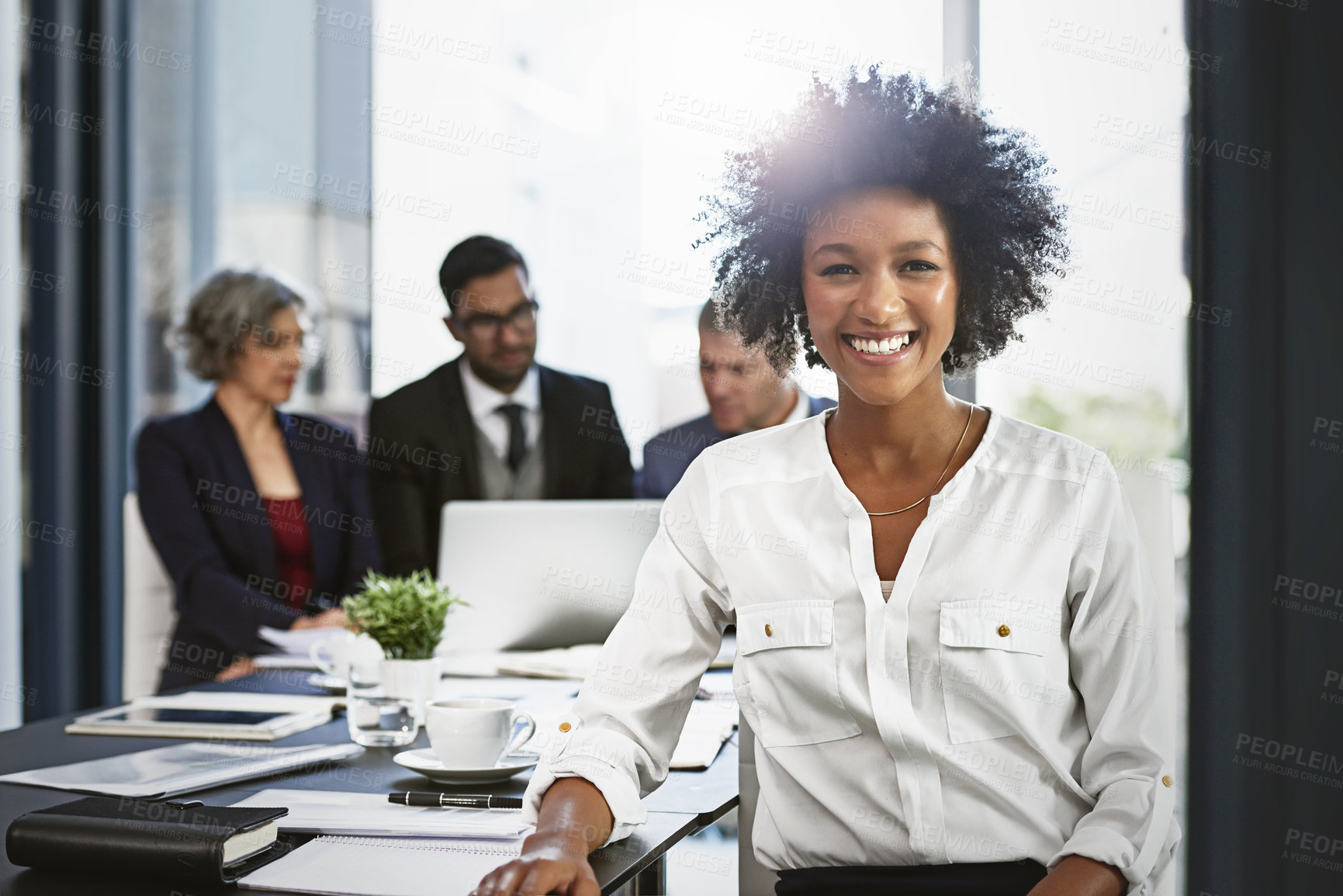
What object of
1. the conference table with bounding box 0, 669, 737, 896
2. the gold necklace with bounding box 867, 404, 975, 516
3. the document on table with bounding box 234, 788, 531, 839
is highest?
the gold necklace with bounding box 867, 404, 975, 516

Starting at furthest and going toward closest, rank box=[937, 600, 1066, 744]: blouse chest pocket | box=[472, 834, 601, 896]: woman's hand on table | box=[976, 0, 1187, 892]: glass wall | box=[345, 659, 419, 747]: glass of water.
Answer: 1. box=[976, 0, 1187, 892]: glass wall
2. box=[345, 659, 419, 747]: glass of water
3. box=[937, 600, 1066, 744]: blouse chest pocket
4. box=[472, 834, 601, 896]: woman's hand on table

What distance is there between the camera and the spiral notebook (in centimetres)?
93

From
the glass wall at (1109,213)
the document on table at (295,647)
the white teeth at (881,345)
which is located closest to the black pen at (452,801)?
the white teeth at (881,345)

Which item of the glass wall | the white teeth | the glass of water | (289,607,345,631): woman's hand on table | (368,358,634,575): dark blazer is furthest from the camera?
(368,358,634,575): dark blazer

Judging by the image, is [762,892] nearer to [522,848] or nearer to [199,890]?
[522,848]

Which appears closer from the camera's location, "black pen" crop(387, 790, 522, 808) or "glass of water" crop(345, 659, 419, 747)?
"black pen" crop(387, 790, 522, 808)

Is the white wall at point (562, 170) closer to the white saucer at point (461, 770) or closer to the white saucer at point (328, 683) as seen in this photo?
the white saucer at point (328, 683)

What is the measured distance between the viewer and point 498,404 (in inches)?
136

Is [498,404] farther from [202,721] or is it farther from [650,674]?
[650,674]

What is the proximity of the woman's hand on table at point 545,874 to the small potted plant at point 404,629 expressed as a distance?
1.99 ft

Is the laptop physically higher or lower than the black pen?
higher

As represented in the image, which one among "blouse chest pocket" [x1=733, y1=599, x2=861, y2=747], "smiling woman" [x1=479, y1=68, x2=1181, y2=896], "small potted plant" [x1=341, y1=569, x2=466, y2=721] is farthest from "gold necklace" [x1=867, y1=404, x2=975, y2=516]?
"small potted plant" [x1=341, y1=569, x2=466, y2=721]

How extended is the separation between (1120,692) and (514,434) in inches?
100.0

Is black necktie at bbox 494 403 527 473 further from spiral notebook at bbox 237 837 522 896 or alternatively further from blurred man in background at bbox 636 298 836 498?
spiral notebook at bbox 237 837 522 896
